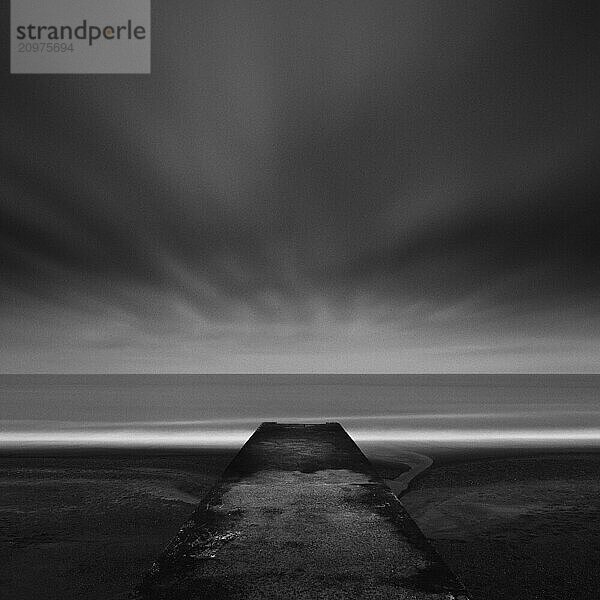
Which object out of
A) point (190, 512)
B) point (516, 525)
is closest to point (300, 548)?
point (190, 512)

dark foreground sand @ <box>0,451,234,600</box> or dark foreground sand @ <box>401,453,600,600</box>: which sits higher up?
dark foreground sand @ <box>0,451,234,600</box>

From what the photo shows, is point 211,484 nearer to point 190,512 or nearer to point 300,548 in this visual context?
point 190,512

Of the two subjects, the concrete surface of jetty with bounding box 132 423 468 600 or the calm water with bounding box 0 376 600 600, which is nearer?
the concrete surface of jetty with bounding box 132 423 468 600

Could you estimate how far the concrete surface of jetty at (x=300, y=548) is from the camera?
18.8 feet

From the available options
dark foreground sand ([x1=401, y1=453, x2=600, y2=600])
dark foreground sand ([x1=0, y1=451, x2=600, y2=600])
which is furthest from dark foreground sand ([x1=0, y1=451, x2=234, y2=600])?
dark foreground sand ([x1=401, y1=453, x2=600, y2=600])

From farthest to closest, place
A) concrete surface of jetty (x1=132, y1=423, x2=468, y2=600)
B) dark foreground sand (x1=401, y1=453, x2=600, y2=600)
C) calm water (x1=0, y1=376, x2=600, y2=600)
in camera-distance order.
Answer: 1. calm water (x1=0, y1=376, x2=600, y2=600)
2. dark foreground sand (x1=401, y1=453, x2=600, y2=600)
3. concrete surface of jetty (x1=132, y1=423, x2=468, y2=600)

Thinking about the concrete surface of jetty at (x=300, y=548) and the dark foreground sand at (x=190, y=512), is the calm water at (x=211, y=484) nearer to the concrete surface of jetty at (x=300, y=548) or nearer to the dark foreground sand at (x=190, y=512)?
the dark foreground sand at (x=190, y=512)

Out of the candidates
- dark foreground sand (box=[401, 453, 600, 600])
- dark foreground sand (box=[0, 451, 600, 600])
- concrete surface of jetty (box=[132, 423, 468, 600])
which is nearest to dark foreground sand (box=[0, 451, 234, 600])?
dark foreground sand (box=[0, 451, 600, 600])

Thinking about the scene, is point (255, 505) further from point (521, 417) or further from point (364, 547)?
point (521, 417)

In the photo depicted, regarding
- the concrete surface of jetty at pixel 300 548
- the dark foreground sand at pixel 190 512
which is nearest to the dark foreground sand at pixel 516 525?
the dark foreground sand at pixel 190 512

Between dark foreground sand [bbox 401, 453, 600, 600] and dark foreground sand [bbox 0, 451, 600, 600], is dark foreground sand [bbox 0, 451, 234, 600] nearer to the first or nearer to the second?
dark foreground sand [bbox 0, 451, 600, 600]

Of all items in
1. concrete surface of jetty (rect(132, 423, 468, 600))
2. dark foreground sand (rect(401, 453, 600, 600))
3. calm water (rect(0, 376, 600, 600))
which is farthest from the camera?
calm water (rect(0, 376, 600, 600))

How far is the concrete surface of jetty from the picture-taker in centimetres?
574

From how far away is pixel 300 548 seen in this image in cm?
695
